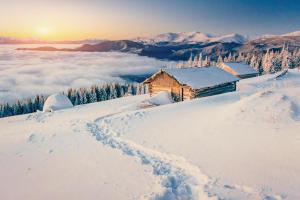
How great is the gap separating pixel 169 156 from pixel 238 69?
6270 centimetres

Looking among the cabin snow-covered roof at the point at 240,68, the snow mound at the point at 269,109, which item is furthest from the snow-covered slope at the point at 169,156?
the cabin snow-covered roof at the point at 240,68

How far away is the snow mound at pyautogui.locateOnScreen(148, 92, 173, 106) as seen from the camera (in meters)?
31.8

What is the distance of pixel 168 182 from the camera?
11062 millimetres

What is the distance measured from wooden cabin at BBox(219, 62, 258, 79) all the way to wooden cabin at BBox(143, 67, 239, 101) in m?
31.3

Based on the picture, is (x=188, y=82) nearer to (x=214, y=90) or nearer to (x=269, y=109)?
(x=214, y=90)

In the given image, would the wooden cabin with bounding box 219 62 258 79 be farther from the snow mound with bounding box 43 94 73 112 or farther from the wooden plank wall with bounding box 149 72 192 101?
the snow mound with bounding box 43 94 73 112

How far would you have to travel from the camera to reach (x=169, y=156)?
1395 centimetres

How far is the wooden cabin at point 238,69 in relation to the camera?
6969 cm

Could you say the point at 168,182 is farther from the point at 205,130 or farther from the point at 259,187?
the point at 205,130

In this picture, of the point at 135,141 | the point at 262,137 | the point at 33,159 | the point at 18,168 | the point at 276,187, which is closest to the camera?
the point at 276,187

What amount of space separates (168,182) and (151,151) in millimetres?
3901

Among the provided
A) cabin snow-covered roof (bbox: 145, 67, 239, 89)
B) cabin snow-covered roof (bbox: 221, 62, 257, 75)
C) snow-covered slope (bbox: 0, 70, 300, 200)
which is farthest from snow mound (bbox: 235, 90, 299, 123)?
cabin snow-covered roof (bbox: 221, 62, 257, 75)

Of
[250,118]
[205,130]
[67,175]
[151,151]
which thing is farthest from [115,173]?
[250,118]

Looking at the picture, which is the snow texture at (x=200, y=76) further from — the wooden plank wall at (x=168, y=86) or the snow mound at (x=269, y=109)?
the snow mound at (x=269, y=109)
